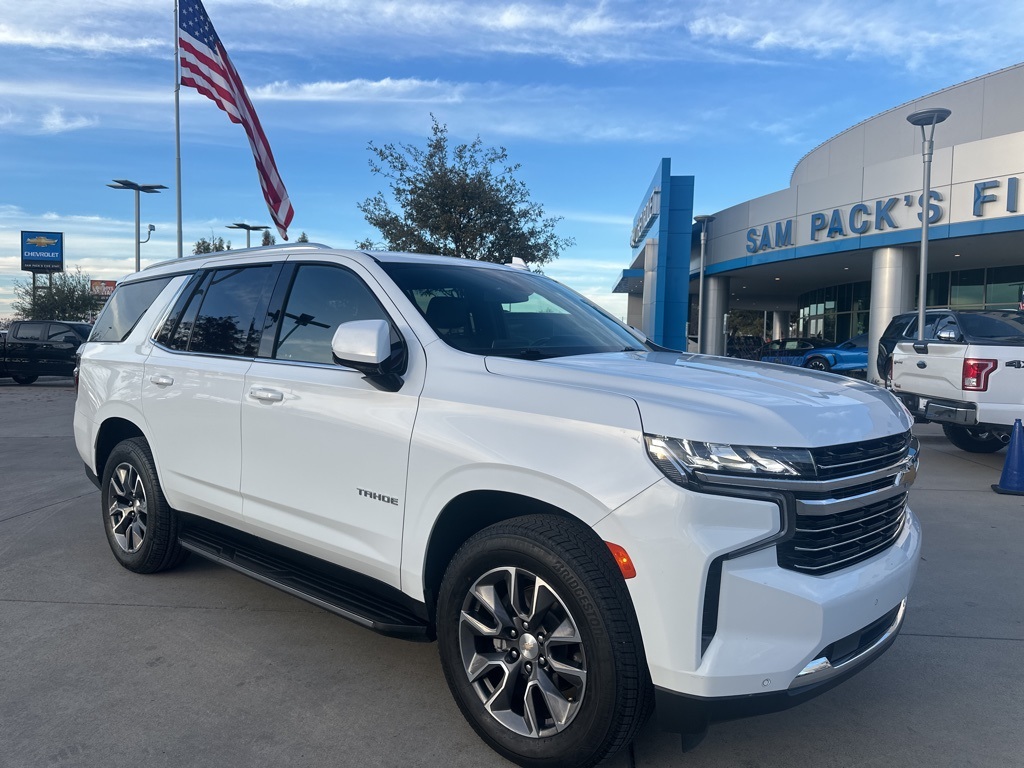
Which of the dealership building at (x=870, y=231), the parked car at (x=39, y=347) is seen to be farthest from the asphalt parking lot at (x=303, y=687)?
the dealership building at (x=870, y=231)

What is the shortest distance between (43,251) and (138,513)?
67.9m

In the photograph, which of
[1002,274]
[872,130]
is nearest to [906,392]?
[1002,274]

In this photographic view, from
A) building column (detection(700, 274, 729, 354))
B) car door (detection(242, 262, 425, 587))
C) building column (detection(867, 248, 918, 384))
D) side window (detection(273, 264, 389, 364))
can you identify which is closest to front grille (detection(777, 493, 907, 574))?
→ car door (detection(242, 262, 425, 587))

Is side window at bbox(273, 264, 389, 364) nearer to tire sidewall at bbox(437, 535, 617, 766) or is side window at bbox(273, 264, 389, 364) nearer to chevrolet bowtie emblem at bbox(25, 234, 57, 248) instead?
tire sidewall at bbox(437, 535, 617, 766)

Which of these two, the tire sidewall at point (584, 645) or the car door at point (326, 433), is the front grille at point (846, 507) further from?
the car door at point (326, 433)

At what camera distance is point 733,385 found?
279 cm

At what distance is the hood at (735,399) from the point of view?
241cm

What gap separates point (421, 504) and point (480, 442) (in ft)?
1.28

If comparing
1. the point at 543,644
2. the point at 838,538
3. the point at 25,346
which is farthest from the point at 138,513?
the point at 25,346

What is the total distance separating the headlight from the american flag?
10760mm

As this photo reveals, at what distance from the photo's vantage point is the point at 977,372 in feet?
27.3

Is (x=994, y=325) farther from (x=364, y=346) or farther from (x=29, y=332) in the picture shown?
(x=29, y=332)

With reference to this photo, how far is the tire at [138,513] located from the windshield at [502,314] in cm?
207

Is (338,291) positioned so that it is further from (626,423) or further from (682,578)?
(682,578)
